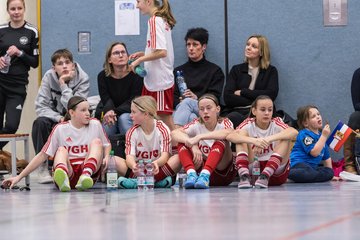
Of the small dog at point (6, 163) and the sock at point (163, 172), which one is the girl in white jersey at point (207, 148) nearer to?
the sock at point (163, 172)

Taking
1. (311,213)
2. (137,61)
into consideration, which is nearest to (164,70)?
(137,61)

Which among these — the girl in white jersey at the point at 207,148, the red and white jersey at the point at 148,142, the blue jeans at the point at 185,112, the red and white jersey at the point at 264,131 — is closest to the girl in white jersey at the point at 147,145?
the red and white jersey at the point at 148,142

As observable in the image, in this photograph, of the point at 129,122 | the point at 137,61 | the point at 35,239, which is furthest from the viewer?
the point at 129,122

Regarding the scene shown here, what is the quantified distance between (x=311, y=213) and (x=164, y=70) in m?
3.38

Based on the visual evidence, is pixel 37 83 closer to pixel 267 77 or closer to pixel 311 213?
pixel 267 77

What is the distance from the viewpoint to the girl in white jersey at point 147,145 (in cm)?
619

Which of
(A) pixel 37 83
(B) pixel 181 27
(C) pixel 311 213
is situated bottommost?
(C) pixel 311 213

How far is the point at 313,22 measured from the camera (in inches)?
320

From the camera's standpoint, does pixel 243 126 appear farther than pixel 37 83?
No

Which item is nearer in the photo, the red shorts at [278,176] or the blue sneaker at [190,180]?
the blue sneaker at [190,180]

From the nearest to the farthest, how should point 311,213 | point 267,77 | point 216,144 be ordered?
point 311,213, point 216,144, point 267,77

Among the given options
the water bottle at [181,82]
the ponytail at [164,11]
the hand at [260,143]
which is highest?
the ponytail at [164,11]

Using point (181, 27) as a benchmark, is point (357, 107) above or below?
below

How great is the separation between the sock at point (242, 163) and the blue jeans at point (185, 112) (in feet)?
3.34
